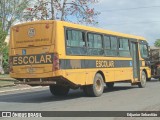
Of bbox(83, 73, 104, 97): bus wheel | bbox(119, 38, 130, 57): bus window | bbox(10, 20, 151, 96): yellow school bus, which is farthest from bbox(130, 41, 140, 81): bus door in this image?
bbox(83, 73, 104, 97): bus wheel

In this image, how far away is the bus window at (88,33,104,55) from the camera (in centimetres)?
1883

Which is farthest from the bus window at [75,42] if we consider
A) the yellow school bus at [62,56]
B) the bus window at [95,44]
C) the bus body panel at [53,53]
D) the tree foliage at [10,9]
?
the tree foliage at [10,9]

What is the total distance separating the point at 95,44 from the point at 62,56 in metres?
2.91

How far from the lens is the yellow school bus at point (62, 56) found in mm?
16828

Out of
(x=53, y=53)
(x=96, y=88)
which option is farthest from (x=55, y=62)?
(x=96, y=88)

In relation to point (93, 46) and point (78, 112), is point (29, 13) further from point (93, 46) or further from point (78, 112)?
point (78, 112)

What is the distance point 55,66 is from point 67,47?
102cm

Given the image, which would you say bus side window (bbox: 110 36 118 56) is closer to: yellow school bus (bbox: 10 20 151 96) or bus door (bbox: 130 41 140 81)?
yellow school bus (bbox: 10 20 151 96)

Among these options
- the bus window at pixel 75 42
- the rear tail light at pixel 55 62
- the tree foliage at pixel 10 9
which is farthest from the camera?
the tree foliage at pixel 10 9

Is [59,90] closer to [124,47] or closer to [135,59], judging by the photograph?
[124,47]

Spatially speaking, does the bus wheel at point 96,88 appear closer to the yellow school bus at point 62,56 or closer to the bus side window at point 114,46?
the yellow school bus at point 62,56

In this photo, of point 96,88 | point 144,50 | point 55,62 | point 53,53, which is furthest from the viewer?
point 144,50

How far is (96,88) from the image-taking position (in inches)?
742

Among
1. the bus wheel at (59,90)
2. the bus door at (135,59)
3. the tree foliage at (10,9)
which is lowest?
the bus wheel at (59,90)
